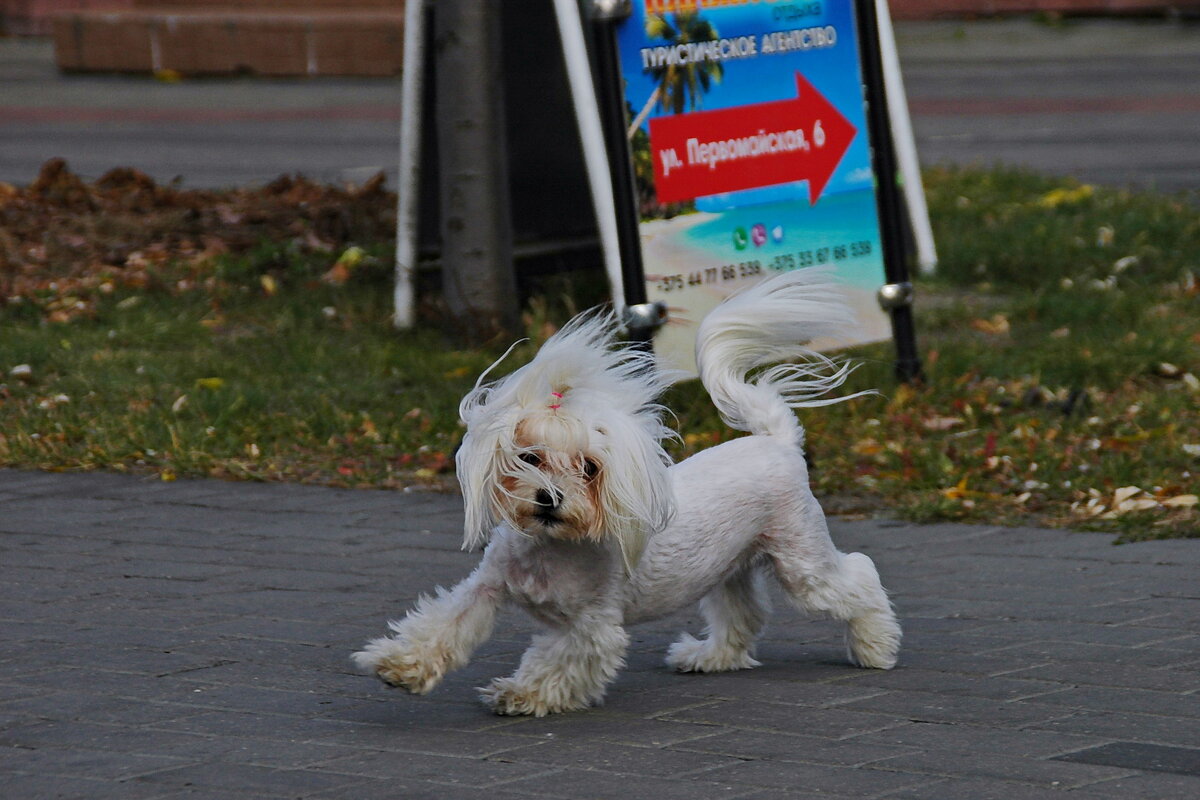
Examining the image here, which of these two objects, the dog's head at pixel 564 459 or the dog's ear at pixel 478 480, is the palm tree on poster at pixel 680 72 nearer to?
the dog's head at pixel 564 459

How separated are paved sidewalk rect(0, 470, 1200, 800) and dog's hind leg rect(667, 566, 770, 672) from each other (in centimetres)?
7

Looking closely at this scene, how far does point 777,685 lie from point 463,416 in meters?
1.10

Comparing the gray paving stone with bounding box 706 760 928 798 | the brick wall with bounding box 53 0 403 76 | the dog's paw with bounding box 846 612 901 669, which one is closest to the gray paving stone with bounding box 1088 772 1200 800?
the gray paving stone with bounding box 706 760 928 798

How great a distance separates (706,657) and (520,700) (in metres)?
0.65

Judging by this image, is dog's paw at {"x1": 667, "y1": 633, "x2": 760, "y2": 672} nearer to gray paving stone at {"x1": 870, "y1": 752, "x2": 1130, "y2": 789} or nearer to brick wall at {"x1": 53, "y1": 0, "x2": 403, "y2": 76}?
gray paving stone at {"x1": 870, "y1": 752, "x2": 1130, "y2": 789}

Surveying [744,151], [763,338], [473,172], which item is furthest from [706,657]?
[473,172]

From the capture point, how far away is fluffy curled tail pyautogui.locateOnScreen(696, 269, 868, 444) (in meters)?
4.37

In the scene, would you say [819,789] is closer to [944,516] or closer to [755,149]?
[944,516]

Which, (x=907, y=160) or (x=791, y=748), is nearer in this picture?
(x=791, y=748)

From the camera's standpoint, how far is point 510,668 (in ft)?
14.8

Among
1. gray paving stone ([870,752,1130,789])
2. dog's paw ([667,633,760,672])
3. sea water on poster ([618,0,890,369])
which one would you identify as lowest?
dog's paw ([667,633,760,672])

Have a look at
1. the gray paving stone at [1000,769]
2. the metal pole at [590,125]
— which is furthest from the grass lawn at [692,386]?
the gray paving stone at [1000,769]

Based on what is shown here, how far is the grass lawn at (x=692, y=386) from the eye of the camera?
21.3 feet

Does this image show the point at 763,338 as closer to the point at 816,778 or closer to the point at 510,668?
the point at 510,668
